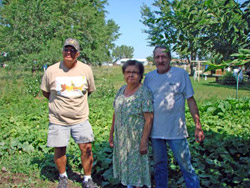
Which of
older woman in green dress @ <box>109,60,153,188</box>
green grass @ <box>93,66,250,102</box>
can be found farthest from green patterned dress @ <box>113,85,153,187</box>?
green grass @ <box>93,66,250,102</box>

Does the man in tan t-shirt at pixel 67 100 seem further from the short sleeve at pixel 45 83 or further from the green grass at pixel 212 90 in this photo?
the green grass at pixel 212 90

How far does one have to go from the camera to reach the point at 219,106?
6836mm

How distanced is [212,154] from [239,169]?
50 cm

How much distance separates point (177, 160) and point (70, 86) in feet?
4.94

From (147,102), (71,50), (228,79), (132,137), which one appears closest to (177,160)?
(132,137)

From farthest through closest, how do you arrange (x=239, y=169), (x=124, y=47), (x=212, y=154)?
(x=124, y=47) → (x=212, y=154) → (x=239, y=169)

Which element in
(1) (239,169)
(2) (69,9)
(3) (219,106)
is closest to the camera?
(1) (239,169)

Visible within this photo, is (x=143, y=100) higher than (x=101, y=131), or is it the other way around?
(x=143, y=100)

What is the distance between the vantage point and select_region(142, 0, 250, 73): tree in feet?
5.73

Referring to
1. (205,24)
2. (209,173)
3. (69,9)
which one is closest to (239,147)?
(209,173)

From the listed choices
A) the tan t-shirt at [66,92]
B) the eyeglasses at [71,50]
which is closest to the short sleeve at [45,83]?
the tan t-shirt at [66,92]

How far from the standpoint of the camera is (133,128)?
9.57 feet

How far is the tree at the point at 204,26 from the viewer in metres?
1.75

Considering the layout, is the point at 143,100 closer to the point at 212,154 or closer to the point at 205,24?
the point at 205,24
